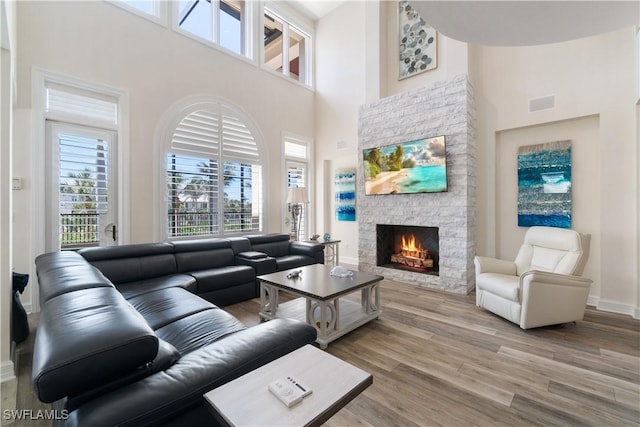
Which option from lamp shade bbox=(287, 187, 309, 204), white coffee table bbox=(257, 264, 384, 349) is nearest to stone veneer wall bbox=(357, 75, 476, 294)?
lamp shade bbox=(287, 187, 309, 204)

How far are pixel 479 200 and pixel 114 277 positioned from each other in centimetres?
493

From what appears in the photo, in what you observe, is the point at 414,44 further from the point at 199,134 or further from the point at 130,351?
the point at 130,351

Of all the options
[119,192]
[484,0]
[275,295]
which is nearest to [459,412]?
[275,295]

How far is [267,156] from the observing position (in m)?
5.59

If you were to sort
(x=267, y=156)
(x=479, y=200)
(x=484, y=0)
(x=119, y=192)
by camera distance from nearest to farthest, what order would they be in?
(x=484, y=0)
(x=119, y=192)
(x=479, y=200)
(x=267, y=156)

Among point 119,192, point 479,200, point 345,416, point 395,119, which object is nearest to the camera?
point 345,416

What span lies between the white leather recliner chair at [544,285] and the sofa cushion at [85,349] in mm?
3156

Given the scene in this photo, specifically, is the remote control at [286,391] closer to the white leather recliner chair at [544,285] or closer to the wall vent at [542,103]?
the white leather recliner chair at [544,285]

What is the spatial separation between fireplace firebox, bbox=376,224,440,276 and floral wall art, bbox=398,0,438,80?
2798 mm

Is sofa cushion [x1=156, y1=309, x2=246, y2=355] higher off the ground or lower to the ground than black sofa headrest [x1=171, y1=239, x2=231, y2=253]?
lower

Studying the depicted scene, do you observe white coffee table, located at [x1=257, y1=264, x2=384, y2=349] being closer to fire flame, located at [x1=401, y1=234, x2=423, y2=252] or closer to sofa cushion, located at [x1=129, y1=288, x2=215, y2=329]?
sofa cushion, located at [x1=129, y1=288, x2=215, y2=329]

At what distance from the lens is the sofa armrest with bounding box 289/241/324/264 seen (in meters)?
4.70

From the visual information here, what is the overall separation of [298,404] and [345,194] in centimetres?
537

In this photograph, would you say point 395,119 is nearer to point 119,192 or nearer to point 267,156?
point 267,156
